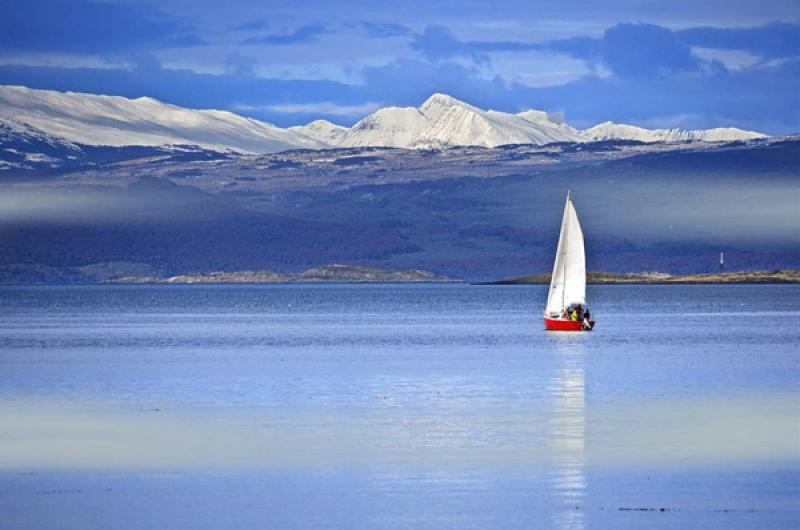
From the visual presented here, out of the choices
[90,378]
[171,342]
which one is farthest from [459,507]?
[171,342]

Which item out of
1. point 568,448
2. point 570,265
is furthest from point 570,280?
point 568,448

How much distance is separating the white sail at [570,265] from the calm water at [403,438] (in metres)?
13.3

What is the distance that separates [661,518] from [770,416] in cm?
1598

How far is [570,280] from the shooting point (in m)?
92.2

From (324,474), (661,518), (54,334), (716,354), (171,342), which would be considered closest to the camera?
(661,518)

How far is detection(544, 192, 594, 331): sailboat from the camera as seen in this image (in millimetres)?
92062

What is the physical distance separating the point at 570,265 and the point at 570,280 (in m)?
0.84

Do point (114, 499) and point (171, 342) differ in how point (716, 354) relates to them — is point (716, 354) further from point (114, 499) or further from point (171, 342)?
point (114, 499)

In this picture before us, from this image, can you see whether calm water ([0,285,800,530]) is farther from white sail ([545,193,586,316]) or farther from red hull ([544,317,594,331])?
red hull ([544,317,594,331])

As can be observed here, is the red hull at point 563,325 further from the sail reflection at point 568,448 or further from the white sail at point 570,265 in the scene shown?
the sail reflection at point 568,448

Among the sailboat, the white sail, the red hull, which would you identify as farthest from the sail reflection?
the red hull

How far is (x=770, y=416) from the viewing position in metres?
41.9

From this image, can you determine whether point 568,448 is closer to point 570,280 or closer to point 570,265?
point 570,265

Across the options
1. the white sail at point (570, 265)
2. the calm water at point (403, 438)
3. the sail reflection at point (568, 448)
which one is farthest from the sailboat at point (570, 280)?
the sail reflection at point (568, 448)
